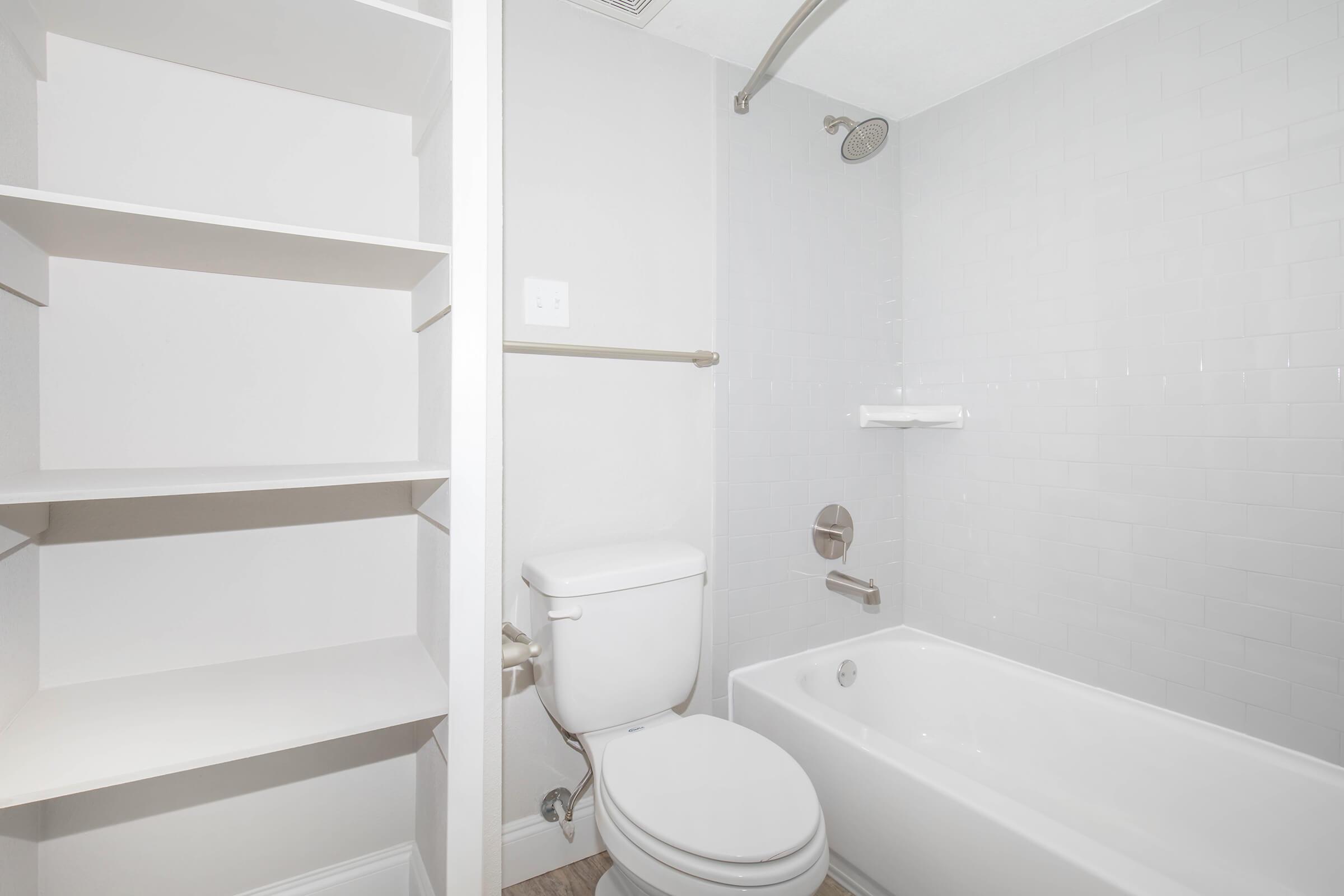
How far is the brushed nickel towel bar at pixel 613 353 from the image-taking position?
5.09 ft

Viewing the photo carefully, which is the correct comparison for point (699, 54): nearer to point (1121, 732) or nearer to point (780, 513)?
point (780, 513)

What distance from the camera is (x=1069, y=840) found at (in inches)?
44.6

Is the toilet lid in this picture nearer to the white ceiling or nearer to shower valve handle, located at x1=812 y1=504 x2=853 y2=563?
shower valve handle, located at x1=812 y1=504 x2=853 y2=563

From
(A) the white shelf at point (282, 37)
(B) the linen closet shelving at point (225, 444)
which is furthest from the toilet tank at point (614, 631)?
(A) the white shelf at point (282, 37)

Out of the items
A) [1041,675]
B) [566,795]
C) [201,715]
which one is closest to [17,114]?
[201,715]

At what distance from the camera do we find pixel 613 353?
1641mm

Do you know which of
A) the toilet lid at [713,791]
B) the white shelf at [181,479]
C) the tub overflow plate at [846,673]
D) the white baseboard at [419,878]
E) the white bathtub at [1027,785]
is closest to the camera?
the white shelf at [181,479]

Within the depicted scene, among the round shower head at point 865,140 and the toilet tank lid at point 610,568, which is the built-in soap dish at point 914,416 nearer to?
the round shower head at point 865,140

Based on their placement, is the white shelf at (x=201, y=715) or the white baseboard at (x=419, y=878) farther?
the white baseboard at (x=419, y=878)

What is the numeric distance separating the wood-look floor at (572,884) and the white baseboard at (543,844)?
14mm

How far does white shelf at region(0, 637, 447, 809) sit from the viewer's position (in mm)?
914

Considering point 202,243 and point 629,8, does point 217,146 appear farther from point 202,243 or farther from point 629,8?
point 629,8

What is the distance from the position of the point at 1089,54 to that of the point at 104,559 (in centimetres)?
274

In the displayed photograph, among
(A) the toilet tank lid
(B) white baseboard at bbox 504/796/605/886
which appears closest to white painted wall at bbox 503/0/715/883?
(B) white baseboard at bbox 504/796/605/886
